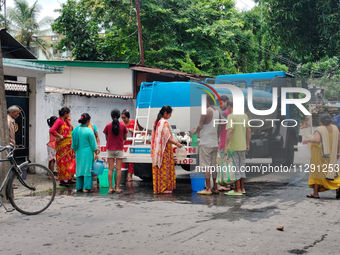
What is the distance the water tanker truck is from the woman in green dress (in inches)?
33.6

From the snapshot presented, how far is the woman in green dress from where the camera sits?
29.9 feet

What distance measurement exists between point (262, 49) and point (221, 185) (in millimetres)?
26130

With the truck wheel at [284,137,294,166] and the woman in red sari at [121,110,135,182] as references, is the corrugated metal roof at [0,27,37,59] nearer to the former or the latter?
the woman in red sari at [121,110,135,182]

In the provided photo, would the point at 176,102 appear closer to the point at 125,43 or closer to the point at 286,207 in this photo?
the point at 286,207

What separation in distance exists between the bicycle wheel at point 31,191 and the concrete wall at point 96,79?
35.6 ft

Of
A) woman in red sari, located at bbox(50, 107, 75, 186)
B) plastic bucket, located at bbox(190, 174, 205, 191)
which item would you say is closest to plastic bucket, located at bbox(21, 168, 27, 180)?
woman in red sari, located at bbox(50, 107, 75, 186)

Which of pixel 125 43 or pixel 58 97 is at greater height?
pixel 125 43

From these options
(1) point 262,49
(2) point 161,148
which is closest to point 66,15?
(1) point 262,49

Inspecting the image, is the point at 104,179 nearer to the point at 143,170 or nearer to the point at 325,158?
the point at 143,170

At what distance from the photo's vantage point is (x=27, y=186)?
6746 millimetres

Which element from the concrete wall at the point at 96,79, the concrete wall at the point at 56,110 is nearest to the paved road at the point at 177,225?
the concrete wall at the point at 56,110

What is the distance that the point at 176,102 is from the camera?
1041 cm

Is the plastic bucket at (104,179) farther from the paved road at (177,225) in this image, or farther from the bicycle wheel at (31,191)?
the bicycle wheel at (31,191)

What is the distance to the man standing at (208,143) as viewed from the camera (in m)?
8.59
